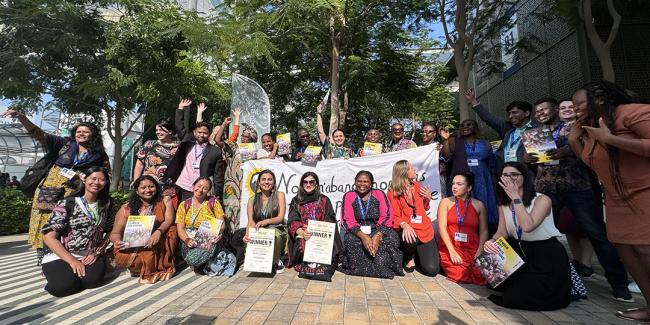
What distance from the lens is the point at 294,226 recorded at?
4.59 m

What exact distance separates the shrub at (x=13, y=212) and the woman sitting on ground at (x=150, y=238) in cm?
696

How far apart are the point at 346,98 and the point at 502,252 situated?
32.5 feet

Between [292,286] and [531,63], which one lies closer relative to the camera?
[292,286]

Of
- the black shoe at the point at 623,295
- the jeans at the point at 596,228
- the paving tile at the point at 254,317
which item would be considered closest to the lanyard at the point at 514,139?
the jeans at the point at 596,228

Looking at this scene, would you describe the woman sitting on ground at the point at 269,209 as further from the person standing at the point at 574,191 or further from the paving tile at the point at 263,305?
the person standing at the point at 574,191

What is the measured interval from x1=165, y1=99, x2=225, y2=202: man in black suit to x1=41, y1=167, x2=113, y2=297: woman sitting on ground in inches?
39.0

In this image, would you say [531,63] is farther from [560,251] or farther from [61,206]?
[61,206]

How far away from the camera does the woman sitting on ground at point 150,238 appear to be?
13.5 feet

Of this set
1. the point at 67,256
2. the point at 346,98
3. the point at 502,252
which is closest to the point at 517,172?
the point at 502,252

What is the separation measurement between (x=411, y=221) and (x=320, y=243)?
4.17ft

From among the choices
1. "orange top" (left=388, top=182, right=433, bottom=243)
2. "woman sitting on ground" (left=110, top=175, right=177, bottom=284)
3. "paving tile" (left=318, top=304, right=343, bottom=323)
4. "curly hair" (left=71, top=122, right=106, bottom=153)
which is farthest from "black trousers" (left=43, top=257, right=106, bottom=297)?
"orange top" (left=388, top=182, right=433, bottom=243)

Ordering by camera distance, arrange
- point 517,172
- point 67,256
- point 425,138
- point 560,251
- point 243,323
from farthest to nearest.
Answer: point 425,138 → point 67,256 → point 517,172 → point 560,251 → point 243,323

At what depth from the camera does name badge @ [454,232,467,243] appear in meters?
4.22

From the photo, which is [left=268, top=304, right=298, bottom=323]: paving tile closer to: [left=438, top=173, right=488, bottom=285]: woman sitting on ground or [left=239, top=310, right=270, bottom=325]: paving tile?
[left=239, top=310, right=270, bottom=325]: paving tile
